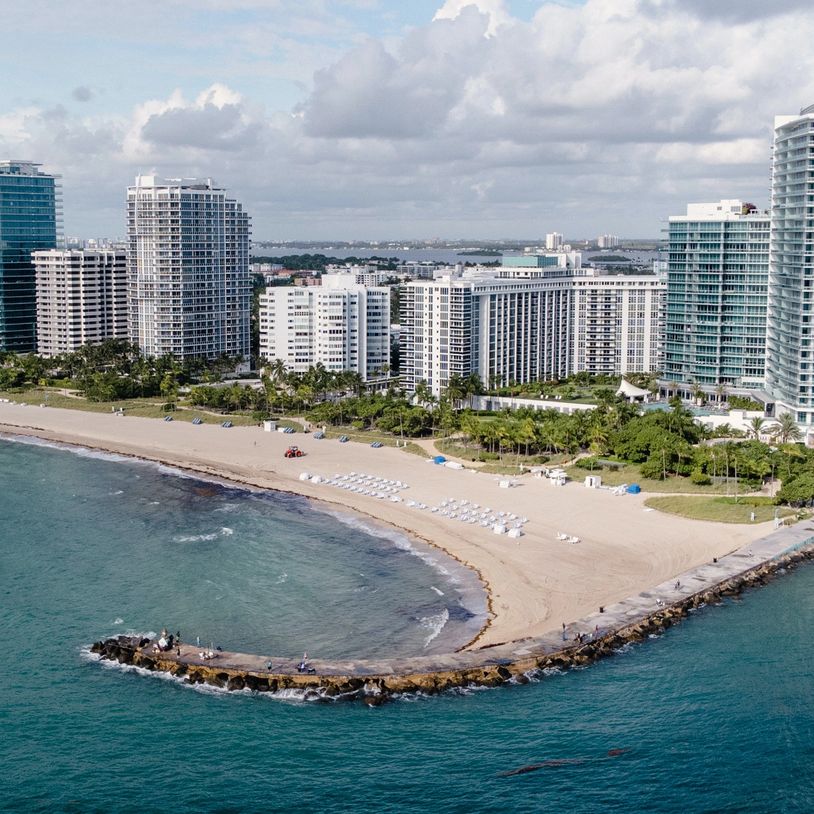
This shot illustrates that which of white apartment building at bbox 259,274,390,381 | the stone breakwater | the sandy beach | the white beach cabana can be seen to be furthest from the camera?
white apartment building at bbox 259,274,390,381

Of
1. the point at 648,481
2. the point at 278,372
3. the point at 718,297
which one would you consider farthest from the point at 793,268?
the point at 278,372

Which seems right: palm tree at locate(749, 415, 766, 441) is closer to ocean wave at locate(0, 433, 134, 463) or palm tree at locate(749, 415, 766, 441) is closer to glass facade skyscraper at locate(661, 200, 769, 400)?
glass facade skyscraper at locate(661, 200, 769, 400)

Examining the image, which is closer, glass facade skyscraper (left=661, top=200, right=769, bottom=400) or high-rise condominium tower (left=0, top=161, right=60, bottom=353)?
glass facade skyscraper (left=661, top=200, right=769, bottom=400)

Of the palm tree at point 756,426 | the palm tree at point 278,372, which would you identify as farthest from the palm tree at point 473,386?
the palm tree at point 756,426

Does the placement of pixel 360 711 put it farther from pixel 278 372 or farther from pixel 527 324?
pixel 527 324

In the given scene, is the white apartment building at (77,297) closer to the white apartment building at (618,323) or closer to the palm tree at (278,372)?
the palm tree at (278,372)

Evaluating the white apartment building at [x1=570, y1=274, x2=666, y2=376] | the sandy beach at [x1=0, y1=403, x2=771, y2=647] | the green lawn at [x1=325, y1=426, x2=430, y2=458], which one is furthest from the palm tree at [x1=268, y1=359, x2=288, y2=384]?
the white apartment building at [x1=570, y1=274, x2=666, y2=376]
